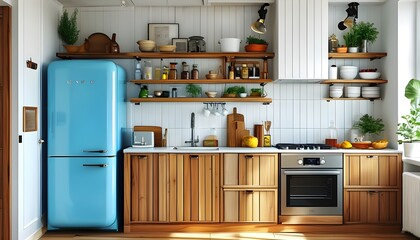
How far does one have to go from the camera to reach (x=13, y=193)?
13.2ft

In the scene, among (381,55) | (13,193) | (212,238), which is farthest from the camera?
(381,55)

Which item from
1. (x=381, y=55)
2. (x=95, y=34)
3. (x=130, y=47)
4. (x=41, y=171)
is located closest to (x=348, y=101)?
(x=381, y=55)

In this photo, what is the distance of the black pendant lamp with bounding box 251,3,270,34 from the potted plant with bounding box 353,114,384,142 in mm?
1692

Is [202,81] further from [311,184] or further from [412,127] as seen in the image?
[412,127]

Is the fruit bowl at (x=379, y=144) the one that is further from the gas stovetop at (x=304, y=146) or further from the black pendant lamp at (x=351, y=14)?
the black pendant lamp at (x=351, y=14)

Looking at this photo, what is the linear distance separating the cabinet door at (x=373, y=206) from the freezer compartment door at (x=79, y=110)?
2.73m

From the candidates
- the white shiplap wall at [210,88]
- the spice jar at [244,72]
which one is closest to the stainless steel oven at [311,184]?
the white shiplap wall at [210,88]

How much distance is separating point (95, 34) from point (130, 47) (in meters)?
0.44

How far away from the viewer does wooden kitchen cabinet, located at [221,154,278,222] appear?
4.75 meters

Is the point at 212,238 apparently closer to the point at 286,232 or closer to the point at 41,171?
the point at 286,232

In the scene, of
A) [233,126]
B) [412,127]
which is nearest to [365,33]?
[412,127]

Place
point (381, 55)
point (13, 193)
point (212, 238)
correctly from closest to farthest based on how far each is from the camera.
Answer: point (13, 193) → point (212, 238) → point (381, 55)

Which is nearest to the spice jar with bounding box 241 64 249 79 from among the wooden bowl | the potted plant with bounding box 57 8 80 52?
the wooden bowl

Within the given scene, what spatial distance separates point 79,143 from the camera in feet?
15.1
